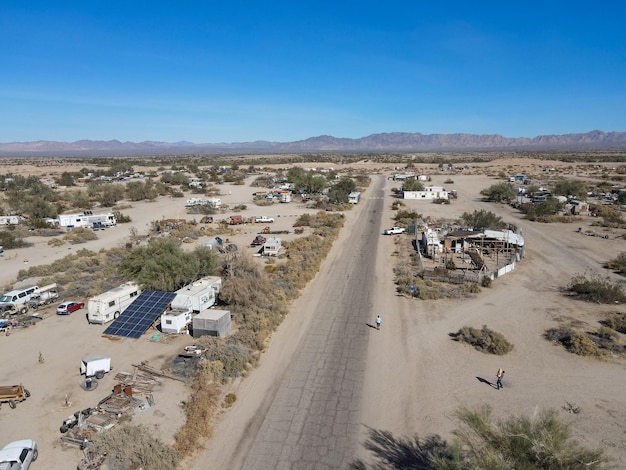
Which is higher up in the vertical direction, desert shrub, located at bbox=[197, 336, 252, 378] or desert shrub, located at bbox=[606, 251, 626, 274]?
desert shrub, located at bbox=[606, 251, 626, 274]

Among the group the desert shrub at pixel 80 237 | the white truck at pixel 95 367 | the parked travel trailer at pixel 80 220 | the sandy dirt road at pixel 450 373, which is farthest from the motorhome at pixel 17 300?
the parked travel trailer at pixel 80 220

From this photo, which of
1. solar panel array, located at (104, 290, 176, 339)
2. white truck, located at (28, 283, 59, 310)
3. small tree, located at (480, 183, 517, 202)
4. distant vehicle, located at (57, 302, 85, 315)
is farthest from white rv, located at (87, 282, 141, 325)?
small tree, located at (480, 183, 517, 202)

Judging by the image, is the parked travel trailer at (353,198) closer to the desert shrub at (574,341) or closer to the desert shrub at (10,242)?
the desert shrub at (10,242)

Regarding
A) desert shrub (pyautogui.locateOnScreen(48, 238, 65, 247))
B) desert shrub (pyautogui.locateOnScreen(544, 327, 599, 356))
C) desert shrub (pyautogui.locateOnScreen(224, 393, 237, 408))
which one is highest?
desert shrub (pyautogui.locateOnScreen(544, 327, 599, 356))

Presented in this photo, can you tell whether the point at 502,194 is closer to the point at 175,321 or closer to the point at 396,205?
the point at 396,205

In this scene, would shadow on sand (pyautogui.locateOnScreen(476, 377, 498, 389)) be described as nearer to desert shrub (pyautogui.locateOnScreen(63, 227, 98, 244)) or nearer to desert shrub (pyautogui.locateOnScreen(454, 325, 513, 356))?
desert shrub (pyautogui.locateOnScreen(454, 325, 513, 356))

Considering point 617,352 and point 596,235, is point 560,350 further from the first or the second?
point 596,235
